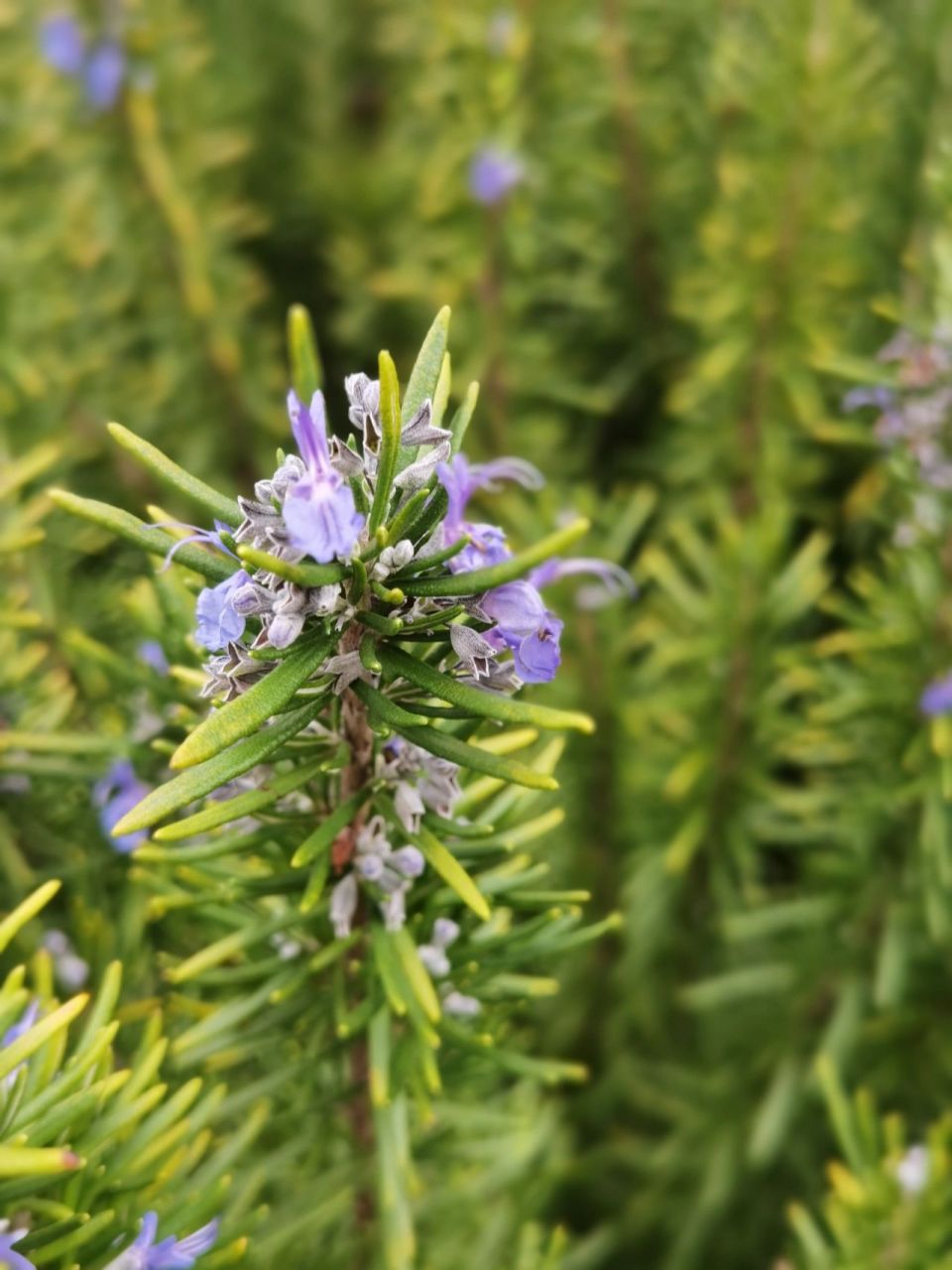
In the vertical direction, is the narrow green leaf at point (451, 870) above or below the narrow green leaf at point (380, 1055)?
above

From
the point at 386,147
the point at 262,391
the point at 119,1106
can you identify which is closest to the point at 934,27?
the point at 386,147

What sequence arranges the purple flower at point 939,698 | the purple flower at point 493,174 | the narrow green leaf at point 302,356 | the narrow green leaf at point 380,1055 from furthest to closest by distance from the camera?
the purple flower at point 493,174 → the purple flower at point 939,698 → the narrow green leaf at point 380,1055 → the narrow green leaf at point 302,356

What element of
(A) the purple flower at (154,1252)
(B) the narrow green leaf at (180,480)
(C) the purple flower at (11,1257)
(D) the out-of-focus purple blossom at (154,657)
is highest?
(D) the out-of-focus purple blossom at (154,657)

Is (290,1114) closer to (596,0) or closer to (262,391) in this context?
(262,391)

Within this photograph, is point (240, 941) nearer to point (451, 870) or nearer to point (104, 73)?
point (451, 870)

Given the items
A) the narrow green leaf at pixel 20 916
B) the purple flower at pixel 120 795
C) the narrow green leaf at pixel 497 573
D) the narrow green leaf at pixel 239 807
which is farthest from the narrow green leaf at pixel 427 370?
the purple flower at pixel 120 795

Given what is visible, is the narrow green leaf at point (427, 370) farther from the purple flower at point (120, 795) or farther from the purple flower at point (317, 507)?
the purple flower at point (120, 795)
